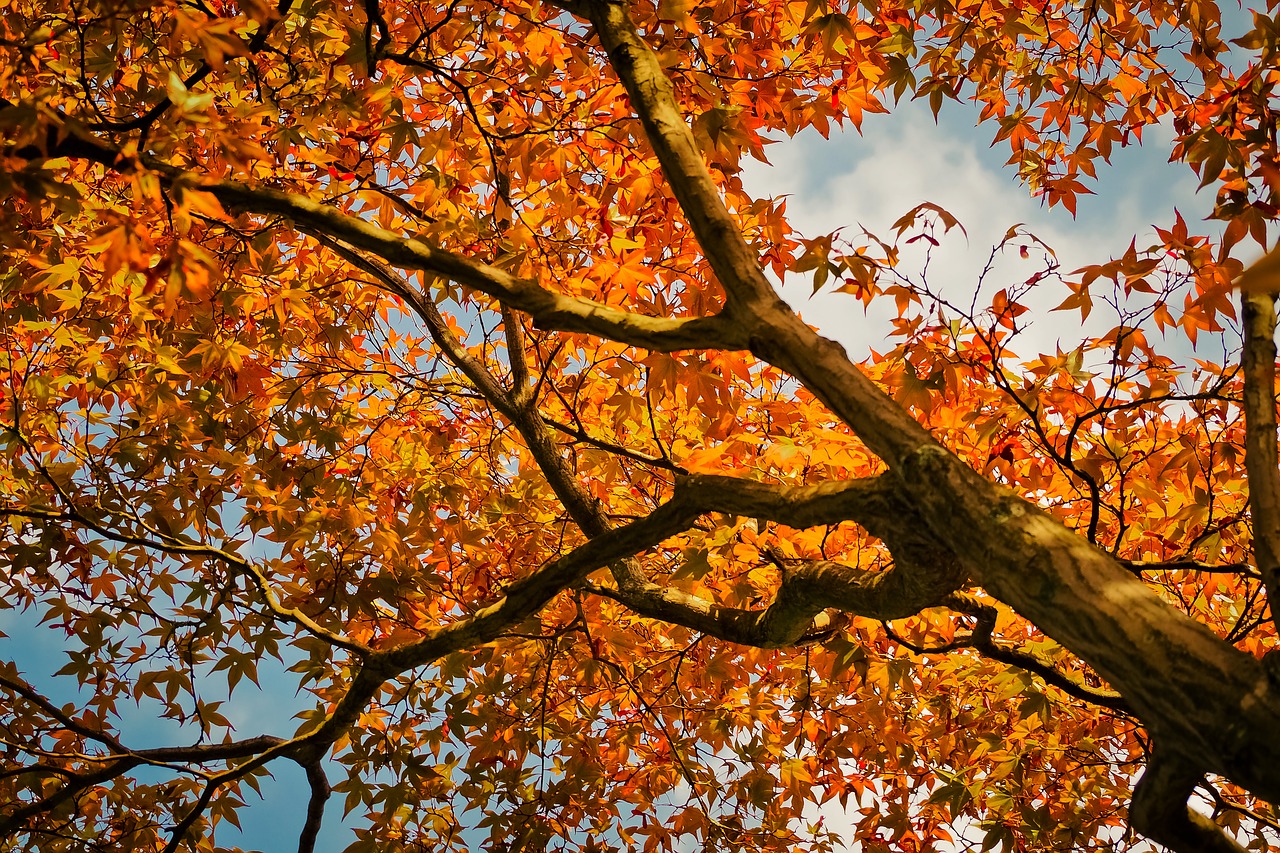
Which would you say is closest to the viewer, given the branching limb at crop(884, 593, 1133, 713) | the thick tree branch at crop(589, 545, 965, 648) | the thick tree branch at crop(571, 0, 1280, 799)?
the thick tree branch at crop(571, 0, 1280, 799)

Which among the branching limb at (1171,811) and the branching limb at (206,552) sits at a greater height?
the branching limb at (206,552)

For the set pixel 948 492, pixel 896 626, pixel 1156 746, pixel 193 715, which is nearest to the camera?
pixel 1156 746

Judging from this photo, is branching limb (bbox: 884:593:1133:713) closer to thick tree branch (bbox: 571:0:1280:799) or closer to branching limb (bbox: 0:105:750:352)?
thick tree branch (bbox: 571:0:1280:799)

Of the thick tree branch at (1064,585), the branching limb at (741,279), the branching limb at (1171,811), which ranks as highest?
the branching limb at (741,279)

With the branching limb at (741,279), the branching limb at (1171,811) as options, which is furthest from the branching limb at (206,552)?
the branching limb at (1171,811)

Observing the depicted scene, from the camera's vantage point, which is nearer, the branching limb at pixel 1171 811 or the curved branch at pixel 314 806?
the branching limb at pixel 1171 811

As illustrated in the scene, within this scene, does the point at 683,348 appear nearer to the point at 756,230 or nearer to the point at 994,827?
the point at 756,230

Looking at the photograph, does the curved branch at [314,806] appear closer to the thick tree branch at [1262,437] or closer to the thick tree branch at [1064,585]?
the thick tree branch at [1064,585]

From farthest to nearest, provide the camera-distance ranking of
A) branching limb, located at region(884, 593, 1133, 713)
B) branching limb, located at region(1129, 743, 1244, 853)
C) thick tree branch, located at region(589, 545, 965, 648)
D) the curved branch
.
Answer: the curved branch
branching limb, located at region(884, 593, 1133, 713)
thick tree branch, located at region(589, 545, 965, 648)
branching limb, located at region(1129, 743, 1244, 853)

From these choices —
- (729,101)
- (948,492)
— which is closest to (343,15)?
(729,101)

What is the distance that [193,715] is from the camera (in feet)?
12.4

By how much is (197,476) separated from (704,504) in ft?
8.47

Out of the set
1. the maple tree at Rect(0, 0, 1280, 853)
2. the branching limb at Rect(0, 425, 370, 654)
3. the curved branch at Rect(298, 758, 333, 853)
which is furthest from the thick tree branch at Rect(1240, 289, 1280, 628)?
the curved branch at Rect(298, 758, 333, 853)

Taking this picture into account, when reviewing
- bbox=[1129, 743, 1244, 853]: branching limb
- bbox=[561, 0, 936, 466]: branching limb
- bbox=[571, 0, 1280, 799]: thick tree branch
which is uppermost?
bbox=[561, 0, 936, 466]: branching limb
